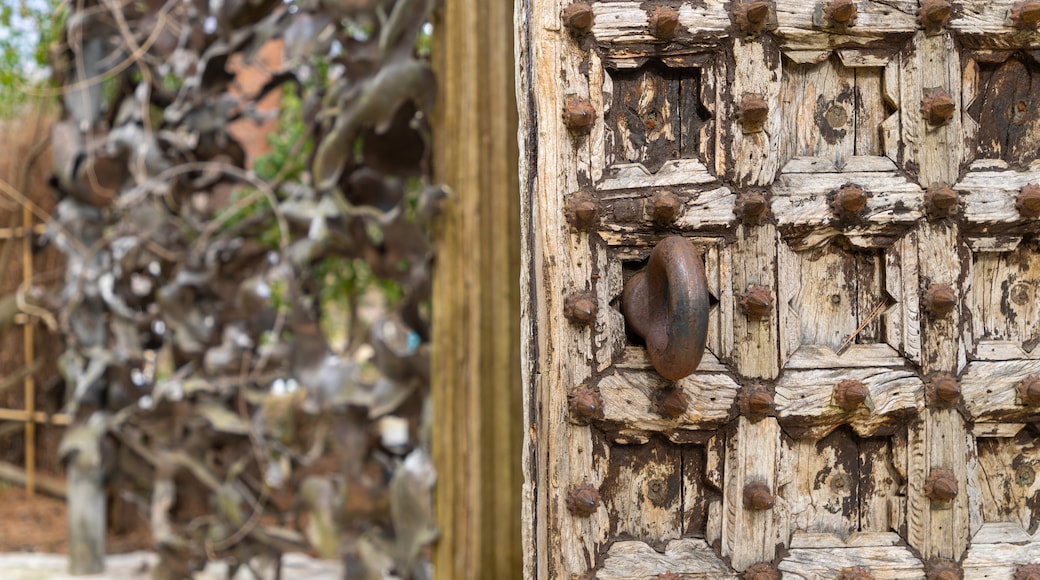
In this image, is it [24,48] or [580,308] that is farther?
[24,48]

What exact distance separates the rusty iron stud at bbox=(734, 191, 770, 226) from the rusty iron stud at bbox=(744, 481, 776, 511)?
Answer: 1.42ft

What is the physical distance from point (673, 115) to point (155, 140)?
2.02m

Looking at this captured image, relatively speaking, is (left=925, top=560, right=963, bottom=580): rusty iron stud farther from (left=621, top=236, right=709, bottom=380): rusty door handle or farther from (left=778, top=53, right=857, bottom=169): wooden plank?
(left=778, top=53, right=857, bottom=169): wooden plank

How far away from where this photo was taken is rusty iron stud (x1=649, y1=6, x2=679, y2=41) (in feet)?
4.34

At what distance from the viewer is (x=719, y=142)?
1360 mm

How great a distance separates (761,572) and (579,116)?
808mm

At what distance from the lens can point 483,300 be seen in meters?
2.16

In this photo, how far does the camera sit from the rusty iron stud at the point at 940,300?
1.35 metres

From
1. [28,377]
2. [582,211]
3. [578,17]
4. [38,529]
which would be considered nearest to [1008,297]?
[582,211]

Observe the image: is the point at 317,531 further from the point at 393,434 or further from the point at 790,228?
the point at 393,434

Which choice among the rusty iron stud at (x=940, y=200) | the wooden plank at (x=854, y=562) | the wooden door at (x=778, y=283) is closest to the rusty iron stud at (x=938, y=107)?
the wooden door at (x=778, y=283)

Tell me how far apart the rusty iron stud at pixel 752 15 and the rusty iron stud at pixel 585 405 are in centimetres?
65

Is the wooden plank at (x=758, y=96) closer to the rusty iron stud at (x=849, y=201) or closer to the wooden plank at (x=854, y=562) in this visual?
the rusty iron stud at (x=849, y=201)

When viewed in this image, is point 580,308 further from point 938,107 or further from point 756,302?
point 938,107
